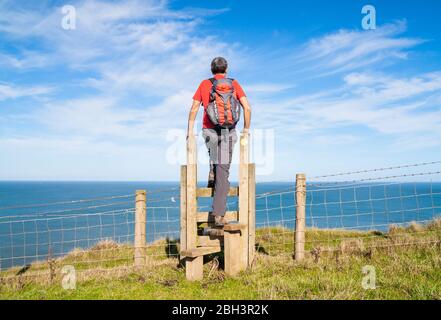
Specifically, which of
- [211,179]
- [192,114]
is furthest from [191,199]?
[192,114]

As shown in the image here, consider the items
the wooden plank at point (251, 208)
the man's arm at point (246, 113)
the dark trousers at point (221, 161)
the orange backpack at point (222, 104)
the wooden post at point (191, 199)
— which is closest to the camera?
the orange backpack at point (222, 104)

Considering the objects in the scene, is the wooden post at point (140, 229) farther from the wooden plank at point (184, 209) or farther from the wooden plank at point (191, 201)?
the wooden plank at point (191, 201)

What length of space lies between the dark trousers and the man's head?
1.04 m

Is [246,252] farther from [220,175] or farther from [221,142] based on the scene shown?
[221,142]

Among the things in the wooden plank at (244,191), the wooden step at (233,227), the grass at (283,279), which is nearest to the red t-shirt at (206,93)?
the wooden plank at (244,191)

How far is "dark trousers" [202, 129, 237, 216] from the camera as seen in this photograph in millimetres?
6281

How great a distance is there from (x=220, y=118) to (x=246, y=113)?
648mm

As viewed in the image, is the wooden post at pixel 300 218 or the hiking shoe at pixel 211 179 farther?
the wooden post at pixel 300 218

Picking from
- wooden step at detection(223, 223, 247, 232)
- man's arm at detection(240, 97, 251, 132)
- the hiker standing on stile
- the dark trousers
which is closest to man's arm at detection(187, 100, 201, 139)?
the hiker standing on stile

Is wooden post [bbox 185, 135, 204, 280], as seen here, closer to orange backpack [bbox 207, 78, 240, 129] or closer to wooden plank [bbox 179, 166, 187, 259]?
wooden plank [bbox 179, 166, 187, 259]

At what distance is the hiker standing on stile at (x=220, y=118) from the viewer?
19.8 feet

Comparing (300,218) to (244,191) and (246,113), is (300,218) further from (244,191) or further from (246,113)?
(246,113)
